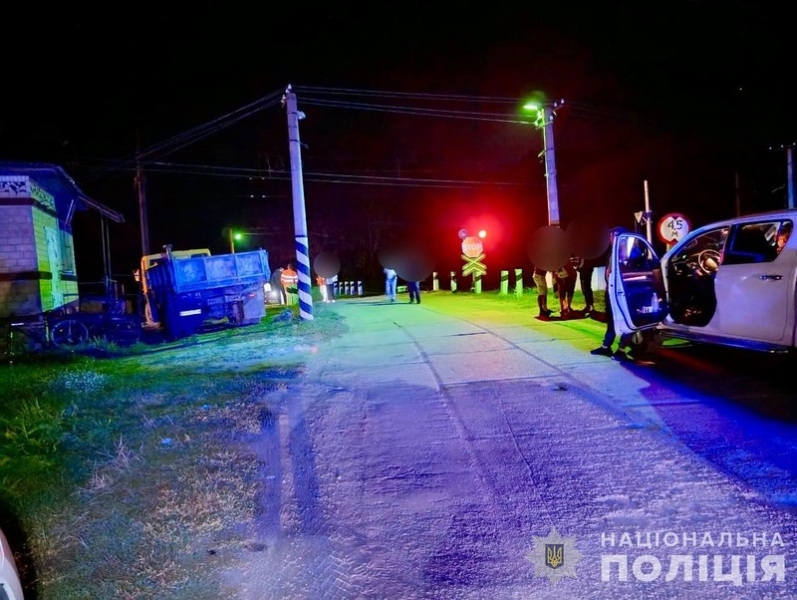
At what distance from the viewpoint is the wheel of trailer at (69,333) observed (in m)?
13.5

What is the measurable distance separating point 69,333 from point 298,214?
21.5 ft

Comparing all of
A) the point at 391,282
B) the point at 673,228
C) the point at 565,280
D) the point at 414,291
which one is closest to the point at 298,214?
the point at 414,291

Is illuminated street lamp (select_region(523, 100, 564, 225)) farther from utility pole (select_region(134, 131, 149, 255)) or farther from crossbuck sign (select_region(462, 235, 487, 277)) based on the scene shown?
utility pole (select_region(134, 131, 149, 255))

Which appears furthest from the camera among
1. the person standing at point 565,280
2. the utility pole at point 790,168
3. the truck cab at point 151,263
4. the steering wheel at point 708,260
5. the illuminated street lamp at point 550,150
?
the utility pole at point 790,168

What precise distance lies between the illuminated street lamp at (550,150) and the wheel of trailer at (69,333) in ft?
43.9

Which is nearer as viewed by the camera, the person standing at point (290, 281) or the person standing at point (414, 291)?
the person standing at point (414, 291)

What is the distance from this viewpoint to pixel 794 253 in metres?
5.47

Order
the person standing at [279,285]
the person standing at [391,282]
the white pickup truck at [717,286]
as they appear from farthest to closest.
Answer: the person standing at [279,285] → the person standing at [391,282] → the white pickup truck at [717,286]

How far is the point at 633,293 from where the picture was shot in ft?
24.6

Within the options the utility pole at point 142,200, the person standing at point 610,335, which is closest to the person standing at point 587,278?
the person standing at point 610,335

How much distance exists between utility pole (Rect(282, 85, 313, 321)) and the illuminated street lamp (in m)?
7.35

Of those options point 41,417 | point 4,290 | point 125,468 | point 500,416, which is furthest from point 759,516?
point 4,290

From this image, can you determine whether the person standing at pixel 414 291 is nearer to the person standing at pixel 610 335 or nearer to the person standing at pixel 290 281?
the person standing at pixel 290 281

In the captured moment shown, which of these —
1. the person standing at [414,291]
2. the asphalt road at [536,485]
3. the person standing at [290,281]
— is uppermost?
the person standing at [290,281]
